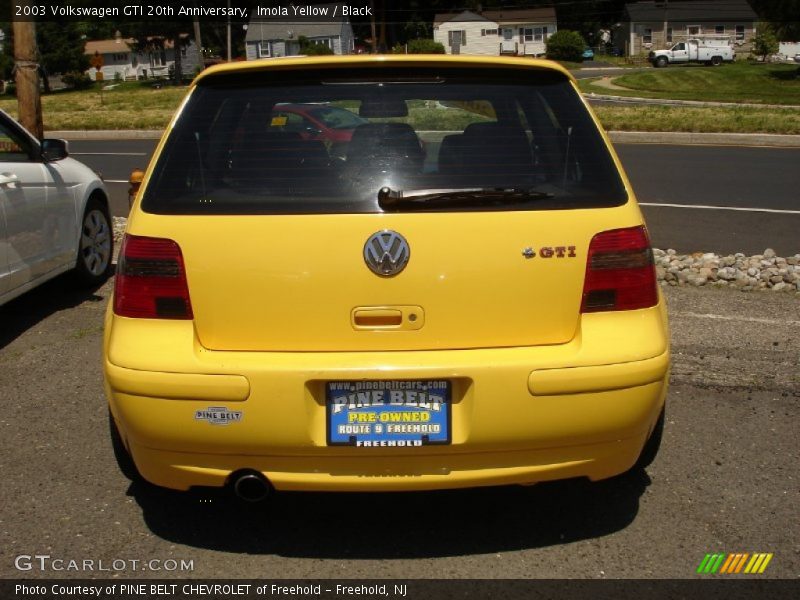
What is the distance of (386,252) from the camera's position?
2.99 metres

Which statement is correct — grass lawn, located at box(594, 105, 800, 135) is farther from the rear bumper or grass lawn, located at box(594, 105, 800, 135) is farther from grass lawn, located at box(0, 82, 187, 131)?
the rear bumper

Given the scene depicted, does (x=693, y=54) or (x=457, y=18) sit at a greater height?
(x=457, y=18)

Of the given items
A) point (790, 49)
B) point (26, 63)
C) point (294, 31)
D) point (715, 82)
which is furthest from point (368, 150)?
point (790, 49)

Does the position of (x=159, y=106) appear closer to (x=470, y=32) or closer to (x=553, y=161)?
(x=553, y=161)

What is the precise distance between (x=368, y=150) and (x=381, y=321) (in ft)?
1.98

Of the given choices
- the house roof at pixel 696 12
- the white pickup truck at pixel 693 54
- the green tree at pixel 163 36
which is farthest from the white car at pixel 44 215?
the house roof at pixel 696 12

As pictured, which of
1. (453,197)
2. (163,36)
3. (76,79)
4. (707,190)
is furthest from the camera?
(163,36)

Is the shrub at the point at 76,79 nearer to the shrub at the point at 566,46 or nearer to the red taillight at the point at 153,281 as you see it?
the shrub at the point at 566,46

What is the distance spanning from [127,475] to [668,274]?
467 cm

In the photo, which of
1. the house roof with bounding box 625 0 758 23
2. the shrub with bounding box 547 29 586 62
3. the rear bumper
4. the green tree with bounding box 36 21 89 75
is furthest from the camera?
the house roof with bounding box 625 0 758 23

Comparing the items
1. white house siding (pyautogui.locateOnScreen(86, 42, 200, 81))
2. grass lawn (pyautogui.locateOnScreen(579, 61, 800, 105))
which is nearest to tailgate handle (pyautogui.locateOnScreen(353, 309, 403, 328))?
grass lawn (pyautogui.locateOnScreen(579, 61, 800, 105))

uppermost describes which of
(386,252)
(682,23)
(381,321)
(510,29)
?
(682,23)

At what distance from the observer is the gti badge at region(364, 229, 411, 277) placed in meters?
2.99

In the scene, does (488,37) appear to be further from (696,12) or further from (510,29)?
(696,12)
